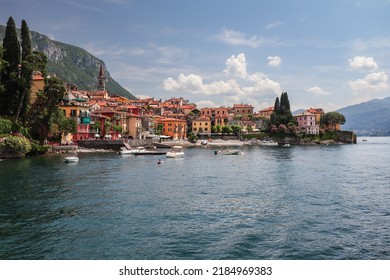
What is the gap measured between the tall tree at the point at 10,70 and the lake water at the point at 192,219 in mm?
23660

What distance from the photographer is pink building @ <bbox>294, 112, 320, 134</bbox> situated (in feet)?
338

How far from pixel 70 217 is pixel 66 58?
446 ft

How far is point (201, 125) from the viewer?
340ft

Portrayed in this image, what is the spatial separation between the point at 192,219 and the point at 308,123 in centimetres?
9847

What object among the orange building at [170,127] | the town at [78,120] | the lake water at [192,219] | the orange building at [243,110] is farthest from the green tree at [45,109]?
the orange building at [243,110]

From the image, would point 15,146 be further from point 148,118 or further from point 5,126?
point 148,118

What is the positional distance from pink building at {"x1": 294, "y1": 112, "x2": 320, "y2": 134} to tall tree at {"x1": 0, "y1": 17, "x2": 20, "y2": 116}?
8103 centimetres

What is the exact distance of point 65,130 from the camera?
167ft

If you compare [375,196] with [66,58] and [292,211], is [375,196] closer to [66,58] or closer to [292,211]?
[292,211]

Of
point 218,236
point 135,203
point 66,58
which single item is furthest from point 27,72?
point 66,58

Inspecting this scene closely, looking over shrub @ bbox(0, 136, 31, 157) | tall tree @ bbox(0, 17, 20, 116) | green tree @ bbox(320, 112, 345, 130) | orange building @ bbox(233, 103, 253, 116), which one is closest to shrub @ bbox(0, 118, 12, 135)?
shrub @ bbox(0, 136, 31, 157)

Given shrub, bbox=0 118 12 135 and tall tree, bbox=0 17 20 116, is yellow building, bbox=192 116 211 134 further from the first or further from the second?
shrub, bbox=0 118 12 135

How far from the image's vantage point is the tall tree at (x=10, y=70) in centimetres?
4172

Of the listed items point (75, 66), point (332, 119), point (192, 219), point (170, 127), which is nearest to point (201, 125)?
point (170, 127)
